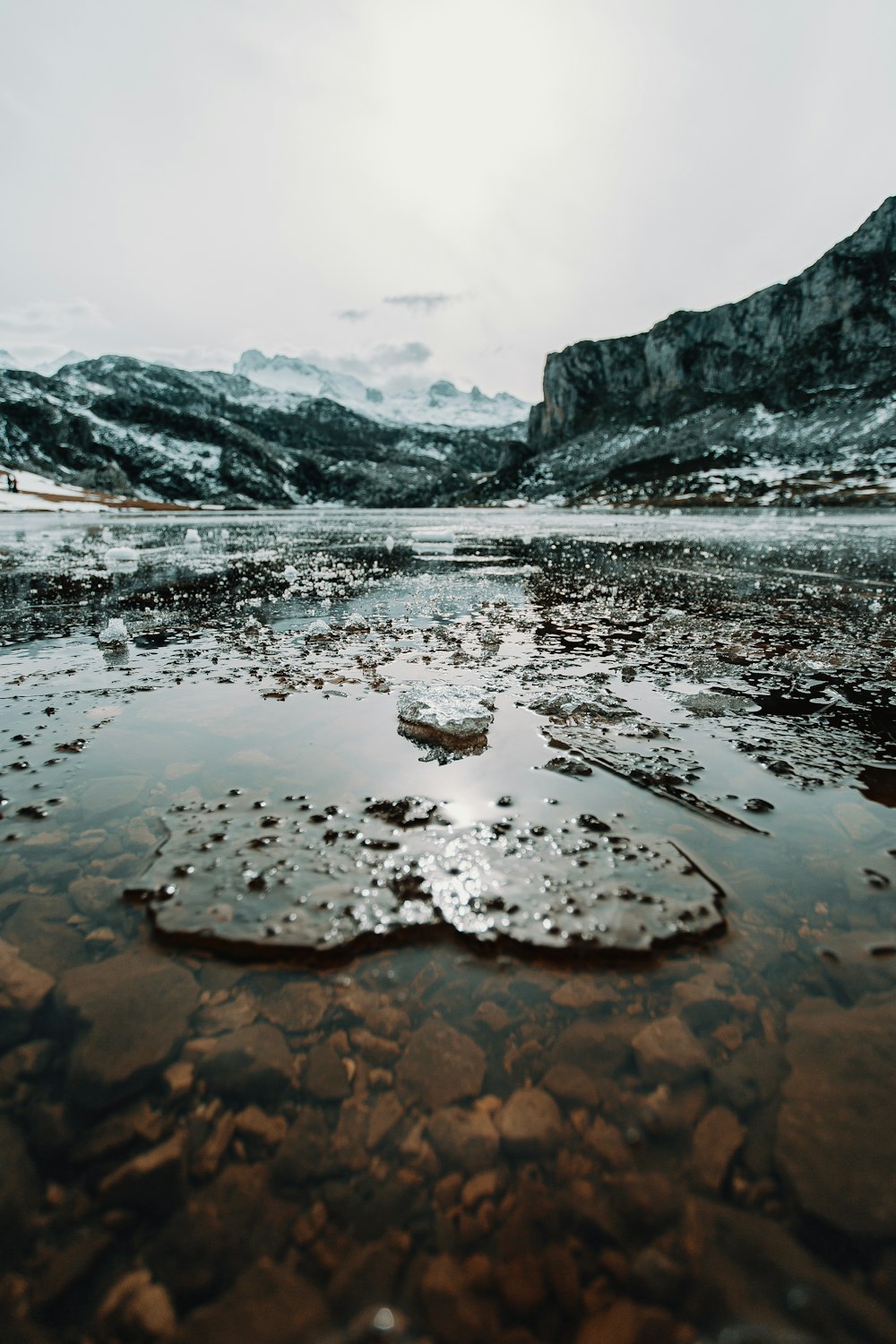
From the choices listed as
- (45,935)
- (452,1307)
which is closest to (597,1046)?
(452,1307)

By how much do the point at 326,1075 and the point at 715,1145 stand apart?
76.9 inches

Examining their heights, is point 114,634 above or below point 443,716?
below

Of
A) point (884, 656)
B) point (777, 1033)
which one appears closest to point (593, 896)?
point (777, 1033)

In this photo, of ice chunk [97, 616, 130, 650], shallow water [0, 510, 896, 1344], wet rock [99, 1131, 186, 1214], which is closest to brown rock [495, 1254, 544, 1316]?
shallow water [0, 510, 896, 1344]

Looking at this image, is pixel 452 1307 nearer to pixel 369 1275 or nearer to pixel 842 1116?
pixel 369 1275

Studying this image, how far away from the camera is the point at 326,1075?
3092 mm

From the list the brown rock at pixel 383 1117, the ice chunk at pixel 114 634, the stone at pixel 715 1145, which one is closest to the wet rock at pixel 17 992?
the brown rock at pixel 383 1117

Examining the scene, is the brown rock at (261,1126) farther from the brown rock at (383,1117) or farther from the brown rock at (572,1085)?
the brown rock at (572,1085)

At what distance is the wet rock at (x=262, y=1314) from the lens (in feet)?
6.93

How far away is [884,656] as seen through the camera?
991 cm

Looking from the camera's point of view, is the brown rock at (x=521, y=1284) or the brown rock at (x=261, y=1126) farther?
the brown rock at (x=261, y=1126)

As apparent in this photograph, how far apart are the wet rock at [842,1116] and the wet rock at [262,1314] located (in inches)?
81.8

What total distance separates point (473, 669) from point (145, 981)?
Answer: 6565 millimetres

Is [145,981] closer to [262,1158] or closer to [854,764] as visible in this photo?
[262,1158]
